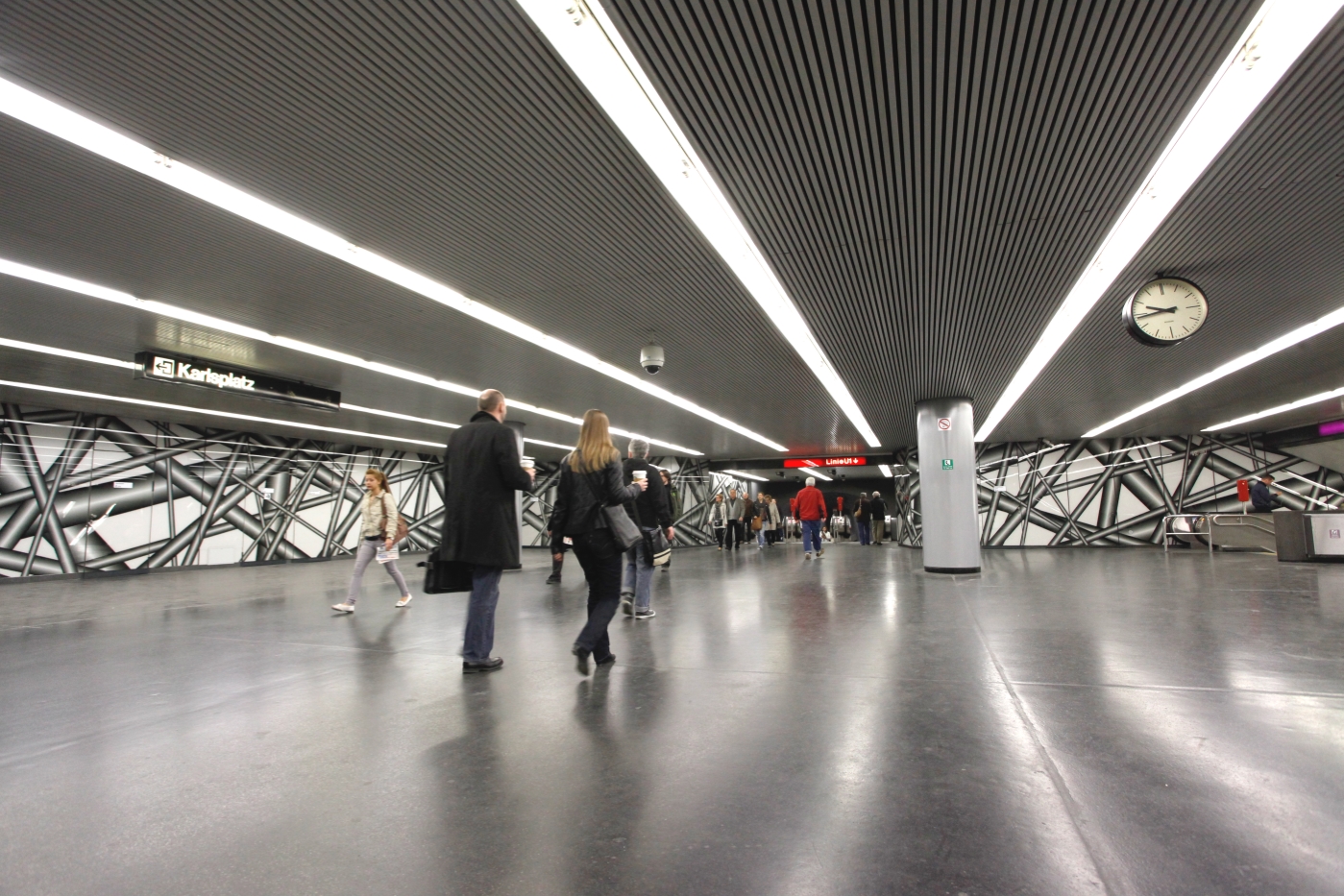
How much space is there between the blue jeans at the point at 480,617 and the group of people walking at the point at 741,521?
16125mm

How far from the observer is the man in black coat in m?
3.67

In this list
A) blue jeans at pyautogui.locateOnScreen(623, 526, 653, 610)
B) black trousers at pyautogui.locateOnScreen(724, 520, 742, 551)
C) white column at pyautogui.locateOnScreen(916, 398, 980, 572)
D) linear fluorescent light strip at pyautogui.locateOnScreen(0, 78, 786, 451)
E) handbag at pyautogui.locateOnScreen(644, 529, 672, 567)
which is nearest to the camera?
linear fluorescent light strip at pyautogui.locateOnScreen(0, 78, 786, 451)

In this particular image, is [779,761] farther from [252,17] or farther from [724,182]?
[252,17]

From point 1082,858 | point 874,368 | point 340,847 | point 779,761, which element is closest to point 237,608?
point 340,847

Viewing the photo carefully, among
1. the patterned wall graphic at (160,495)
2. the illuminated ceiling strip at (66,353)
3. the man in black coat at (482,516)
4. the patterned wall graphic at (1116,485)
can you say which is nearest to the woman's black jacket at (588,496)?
the man in black coat at (482,516)

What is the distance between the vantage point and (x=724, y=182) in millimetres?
4863

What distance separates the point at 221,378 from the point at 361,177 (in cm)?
542

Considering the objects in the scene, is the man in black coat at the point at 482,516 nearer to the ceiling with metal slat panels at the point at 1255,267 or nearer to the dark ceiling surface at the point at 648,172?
the dark ceiling surface at the point at 648,172

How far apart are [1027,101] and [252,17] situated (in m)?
4.46

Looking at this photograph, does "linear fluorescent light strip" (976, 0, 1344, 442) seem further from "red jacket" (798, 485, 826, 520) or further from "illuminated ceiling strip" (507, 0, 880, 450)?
"red jacket" (798, 485, 826, 520)

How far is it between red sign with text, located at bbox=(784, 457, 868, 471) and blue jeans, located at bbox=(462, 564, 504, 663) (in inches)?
783

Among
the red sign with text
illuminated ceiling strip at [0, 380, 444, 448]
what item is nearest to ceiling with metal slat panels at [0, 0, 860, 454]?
illuminated ceiling strip at [0, 380, 444, 448]

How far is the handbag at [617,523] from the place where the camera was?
3.75m

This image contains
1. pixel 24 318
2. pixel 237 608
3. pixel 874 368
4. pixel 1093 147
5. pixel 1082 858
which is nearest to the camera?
pixel 1082 858
